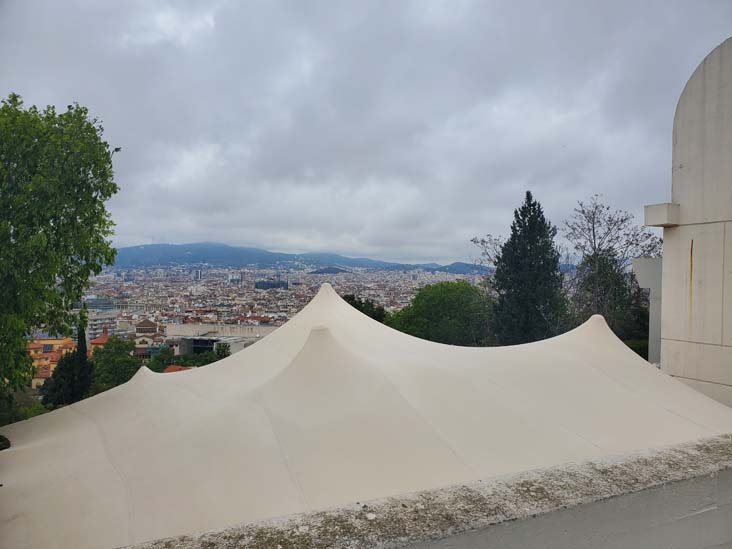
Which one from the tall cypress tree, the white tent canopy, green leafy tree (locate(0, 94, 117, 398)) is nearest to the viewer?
the white tent canopy

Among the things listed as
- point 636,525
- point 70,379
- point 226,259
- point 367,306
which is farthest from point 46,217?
point 226,259

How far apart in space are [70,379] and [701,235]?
17565 mm

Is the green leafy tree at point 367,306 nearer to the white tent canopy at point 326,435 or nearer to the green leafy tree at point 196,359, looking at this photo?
the green leafy tree at point 196,359

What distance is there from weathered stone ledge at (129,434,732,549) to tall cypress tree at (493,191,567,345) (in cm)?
1972

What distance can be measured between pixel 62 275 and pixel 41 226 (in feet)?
2.94

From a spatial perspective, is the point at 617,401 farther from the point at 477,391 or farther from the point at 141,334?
the point at 141,334

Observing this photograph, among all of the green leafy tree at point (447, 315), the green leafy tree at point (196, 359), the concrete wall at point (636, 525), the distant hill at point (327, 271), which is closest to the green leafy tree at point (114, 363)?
the green leafy tree at point (196, 359)

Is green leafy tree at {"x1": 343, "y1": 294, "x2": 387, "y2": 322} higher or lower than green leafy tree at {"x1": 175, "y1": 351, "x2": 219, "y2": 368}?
below

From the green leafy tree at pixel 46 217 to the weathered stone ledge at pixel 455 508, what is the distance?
6789mm

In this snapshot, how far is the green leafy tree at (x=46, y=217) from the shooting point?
22.5 feet

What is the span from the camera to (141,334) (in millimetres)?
34906

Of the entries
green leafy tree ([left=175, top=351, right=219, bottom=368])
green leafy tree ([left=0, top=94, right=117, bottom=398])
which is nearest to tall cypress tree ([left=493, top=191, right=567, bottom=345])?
green leafy tree ([left=175, top=351, right=219, bottom=368])

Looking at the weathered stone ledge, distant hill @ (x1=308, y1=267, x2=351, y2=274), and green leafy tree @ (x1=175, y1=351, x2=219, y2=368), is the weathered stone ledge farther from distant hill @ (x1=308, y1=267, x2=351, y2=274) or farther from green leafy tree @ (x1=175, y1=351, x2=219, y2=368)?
distant hill @ (x1=308, y1=267, x2=351, y2=274)

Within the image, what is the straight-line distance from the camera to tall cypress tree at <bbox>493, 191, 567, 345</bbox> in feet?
67.2
